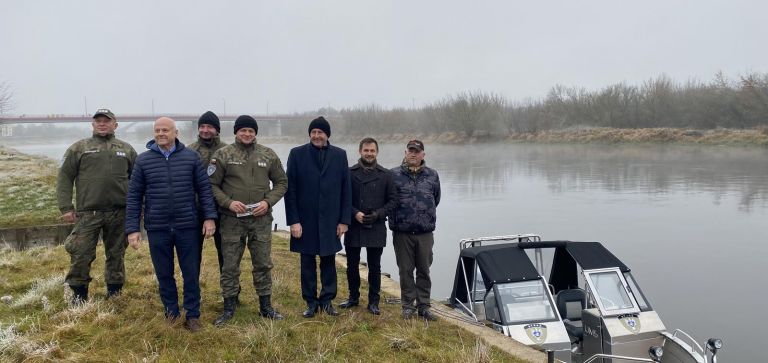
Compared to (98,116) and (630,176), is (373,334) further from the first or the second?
(630,176)

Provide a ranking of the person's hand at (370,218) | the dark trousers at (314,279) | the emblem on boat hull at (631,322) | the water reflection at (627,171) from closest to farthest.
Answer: the dark trousers at (314,279) → the person's hand at (370,218) → the emblem on boat hull at (631,322) → the water reflection at (627,171)

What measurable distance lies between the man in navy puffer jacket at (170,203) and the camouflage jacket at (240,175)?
16 centimetres

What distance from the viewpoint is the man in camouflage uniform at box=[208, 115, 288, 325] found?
4645 millimetres

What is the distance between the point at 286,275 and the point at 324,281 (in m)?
2.35

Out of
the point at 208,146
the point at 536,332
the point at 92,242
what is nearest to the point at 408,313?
the point at 536,332

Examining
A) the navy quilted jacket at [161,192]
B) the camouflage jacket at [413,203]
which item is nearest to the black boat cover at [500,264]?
the camouflage jacket at [413,203]

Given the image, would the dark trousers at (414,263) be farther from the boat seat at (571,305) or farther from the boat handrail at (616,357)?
the boat seat at (571,305)

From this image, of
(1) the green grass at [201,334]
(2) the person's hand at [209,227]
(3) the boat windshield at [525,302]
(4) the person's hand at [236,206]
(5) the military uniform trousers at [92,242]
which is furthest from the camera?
(3) the boat windshield at [525,302]

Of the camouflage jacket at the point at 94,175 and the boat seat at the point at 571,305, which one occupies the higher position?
the camouflage jacket at the point at 94,175

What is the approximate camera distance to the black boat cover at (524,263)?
6590 mm

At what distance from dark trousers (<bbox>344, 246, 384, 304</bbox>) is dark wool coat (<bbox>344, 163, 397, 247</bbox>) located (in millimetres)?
142

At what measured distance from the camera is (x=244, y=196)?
4648mm

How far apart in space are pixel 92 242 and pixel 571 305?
5625 mm

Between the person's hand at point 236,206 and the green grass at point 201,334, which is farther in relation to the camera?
the person's hand at point 236,206
